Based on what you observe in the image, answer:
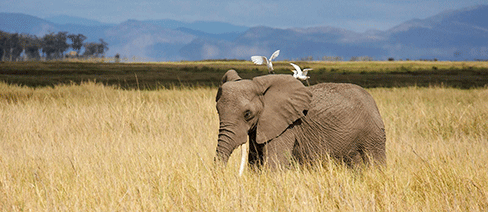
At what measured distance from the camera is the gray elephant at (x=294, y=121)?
12.9 feet

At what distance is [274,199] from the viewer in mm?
3611

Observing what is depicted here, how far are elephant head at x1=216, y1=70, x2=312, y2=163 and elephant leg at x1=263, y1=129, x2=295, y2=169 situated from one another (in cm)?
10

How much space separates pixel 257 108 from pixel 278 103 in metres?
0.25

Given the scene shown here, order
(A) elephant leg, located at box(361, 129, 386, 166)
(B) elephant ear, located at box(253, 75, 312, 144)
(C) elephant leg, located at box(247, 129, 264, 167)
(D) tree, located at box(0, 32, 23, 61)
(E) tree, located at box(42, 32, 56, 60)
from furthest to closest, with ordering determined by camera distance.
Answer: (E) tree, located at box(42, 32, 56, 60), (D) tree, located at box(0, 32, 23, 61), (A) elephant leg, located at box(361, 129, 386, 166), (C) elephant leg, located at box(247, 129, 264, 167), (B) elephant ear, located at box(253, 75, 312, 144)

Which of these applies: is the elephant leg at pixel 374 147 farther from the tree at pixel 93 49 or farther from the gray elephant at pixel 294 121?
the tree at pixel 93 49

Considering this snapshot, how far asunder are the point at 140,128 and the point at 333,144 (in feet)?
14.4

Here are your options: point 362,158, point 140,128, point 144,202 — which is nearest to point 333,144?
point 362,158

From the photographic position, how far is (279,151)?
14.2 feet

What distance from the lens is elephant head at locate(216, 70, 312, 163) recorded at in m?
3.90

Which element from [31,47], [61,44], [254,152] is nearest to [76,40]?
[61,44]

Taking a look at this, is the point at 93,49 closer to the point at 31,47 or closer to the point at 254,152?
the point at 31,47

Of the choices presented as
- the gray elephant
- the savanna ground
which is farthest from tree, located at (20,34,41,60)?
the gray elephant

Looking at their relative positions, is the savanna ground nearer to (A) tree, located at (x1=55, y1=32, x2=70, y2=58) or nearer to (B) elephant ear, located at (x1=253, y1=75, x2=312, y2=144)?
(B) elephant ear, located at (x1=253, y1=75, x2=312, y2=144)

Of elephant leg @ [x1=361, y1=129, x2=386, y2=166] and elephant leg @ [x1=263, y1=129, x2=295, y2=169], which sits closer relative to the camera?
elephant leg @ [x1=263, y1=129, x2=295, y2=169]
